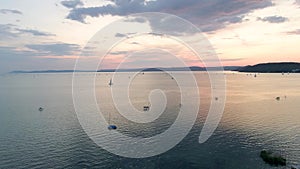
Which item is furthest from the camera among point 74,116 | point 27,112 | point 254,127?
point 27,112

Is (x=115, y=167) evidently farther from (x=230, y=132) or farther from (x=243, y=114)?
(x=243, y=114)

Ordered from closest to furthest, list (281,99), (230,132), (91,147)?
(91,147) → (230,132) → (281,99)

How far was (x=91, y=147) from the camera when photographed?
187 ft

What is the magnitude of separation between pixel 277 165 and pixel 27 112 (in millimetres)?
87207

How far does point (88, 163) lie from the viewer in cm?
4859

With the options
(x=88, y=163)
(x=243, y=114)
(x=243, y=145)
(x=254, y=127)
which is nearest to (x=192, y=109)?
(x=243, y=114)

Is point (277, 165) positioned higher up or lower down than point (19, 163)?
lower down

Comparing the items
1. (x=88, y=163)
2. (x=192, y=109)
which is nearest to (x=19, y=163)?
(x=88, y=163)

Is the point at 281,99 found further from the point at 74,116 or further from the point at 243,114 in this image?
the point at 74,116

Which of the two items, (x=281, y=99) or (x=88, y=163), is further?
(x=281, y=99)

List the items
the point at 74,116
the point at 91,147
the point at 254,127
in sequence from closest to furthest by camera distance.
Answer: the point at 91,147
the point at 254,127
the point at 74,116

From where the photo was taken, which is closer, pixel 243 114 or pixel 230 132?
pixel 230 132

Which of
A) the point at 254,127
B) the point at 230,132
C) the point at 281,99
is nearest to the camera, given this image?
the point at 230,132

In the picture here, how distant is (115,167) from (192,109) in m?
61.5
